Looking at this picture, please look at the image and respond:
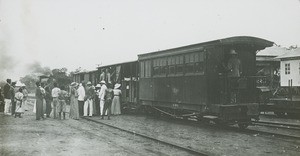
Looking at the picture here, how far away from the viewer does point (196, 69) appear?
40.9 ft

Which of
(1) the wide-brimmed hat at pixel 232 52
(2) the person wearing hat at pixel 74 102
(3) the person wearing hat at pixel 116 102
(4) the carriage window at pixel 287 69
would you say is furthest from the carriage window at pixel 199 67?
(4) the carriage window at pixel 287 69

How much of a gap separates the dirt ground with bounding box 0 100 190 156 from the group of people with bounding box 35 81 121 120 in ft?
11.9

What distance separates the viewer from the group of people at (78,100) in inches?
604

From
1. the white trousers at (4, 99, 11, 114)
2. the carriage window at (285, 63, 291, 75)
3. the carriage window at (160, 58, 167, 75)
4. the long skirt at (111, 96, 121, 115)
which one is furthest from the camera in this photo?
the carriage window at (285, 63, 291, 75)

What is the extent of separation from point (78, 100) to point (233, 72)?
27.6 feet

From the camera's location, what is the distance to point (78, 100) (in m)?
17.0

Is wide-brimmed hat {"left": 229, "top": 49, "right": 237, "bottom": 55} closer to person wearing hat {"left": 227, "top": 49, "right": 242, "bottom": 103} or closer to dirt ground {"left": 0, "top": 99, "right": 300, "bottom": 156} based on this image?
person wearing hat {"left": 227, "top": 49, "right": 242, "bottom": 103}

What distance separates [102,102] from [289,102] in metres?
9.21

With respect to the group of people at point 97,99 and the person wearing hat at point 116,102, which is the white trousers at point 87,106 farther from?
the person wearing hat at point 116,102

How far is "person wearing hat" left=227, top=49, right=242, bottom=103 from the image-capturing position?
1160 cm

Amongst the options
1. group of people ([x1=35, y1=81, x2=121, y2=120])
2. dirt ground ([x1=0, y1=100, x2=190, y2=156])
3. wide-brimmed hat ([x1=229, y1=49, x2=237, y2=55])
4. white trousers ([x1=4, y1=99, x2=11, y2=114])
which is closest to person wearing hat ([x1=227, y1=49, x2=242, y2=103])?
wide-brimmed hat ([x1=229, y1=49, x2=237, y2=55])

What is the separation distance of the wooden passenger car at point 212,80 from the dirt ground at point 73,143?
3078 millimetres

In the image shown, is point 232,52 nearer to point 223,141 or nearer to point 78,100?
point 223,141

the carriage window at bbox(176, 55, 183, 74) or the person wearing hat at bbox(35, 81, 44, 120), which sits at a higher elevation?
the carriage window at bbox(176, 55, 183, 74)
